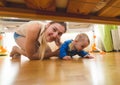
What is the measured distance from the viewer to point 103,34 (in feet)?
9.23

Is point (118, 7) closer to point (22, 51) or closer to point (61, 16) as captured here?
point (61, 16)

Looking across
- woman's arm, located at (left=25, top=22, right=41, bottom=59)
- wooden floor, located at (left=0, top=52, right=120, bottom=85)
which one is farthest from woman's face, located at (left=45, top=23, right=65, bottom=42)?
wooden floor, located at (left=0, top=52, right=120, bottom=85)

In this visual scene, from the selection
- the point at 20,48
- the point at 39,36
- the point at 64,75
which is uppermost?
the point at 39,36

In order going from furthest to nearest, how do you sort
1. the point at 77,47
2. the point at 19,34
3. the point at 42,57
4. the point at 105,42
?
1. the point at 105,42
2. the point at 19,34
3. the point at 77,47
4. the point at 42,57

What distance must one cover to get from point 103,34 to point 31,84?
2398 mm

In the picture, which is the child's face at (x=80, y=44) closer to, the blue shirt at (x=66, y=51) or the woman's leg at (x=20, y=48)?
the blue shirt at (x=66, y=51)

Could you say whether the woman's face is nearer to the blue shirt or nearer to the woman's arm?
the woman's arm

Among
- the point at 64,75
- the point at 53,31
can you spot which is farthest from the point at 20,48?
the point at 64,75

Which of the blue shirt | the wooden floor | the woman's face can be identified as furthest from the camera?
the blue shirt

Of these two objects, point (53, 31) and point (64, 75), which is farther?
point (53, 31)

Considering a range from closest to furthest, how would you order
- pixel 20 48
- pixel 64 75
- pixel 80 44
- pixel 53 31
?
pixel 64 75, pixel 53 31, pixel 80 44, pixel 20 48

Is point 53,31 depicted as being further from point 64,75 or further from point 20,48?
point 64,75

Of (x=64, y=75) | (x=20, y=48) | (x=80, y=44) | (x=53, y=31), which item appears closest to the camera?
(x=64, y=75)

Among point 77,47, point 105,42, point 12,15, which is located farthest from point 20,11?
point 105,42
